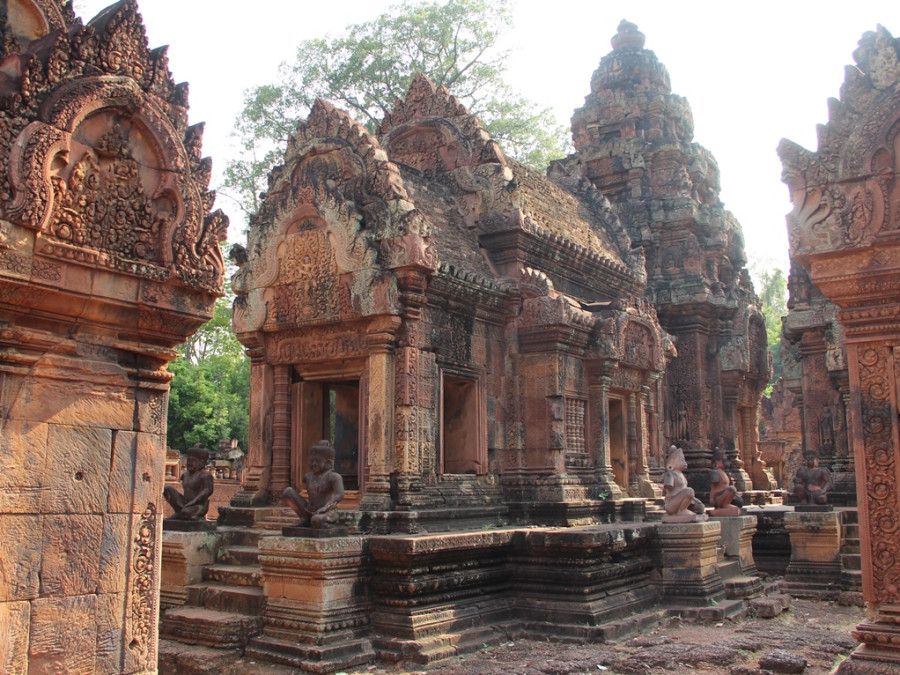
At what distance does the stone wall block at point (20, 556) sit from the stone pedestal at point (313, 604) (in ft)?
12.2

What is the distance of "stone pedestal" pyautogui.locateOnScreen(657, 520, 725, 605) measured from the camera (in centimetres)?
992

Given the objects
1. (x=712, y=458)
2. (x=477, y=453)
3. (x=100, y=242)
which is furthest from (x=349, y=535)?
(x=712, y=458)

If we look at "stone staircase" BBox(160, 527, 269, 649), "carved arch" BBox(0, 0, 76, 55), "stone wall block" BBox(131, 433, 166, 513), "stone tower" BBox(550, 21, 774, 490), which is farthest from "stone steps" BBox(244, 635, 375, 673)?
"stone tower" BBox(550, 21, 774, 490)

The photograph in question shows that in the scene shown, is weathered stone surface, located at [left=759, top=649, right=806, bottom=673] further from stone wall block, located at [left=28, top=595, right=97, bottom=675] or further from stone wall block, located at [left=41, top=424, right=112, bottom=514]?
stone wall block, located at [left=41, top=424, right=112, bottom=514]

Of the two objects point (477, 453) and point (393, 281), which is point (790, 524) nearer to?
point (477, 453)

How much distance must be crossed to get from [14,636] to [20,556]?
35cm

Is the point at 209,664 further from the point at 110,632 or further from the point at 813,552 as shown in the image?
the point at 813,552

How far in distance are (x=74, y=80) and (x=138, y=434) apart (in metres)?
1.78

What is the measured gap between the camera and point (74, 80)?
4055 mm

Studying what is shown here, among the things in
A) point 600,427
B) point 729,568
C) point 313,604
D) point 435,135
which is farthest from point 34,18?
point 729,568

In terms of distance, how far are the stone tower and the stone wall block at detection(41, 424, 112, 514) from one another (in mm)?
12083

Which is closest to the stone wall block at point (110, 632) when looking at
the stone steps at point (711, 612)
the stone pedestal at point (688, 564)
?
the stone steps at point (711, 612)

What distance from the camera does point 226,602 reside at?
827 centimetres

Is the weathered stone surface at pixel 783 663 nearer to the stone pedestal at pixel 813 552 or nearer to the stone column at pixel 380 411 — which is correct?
the stone column at pixel 380 411
